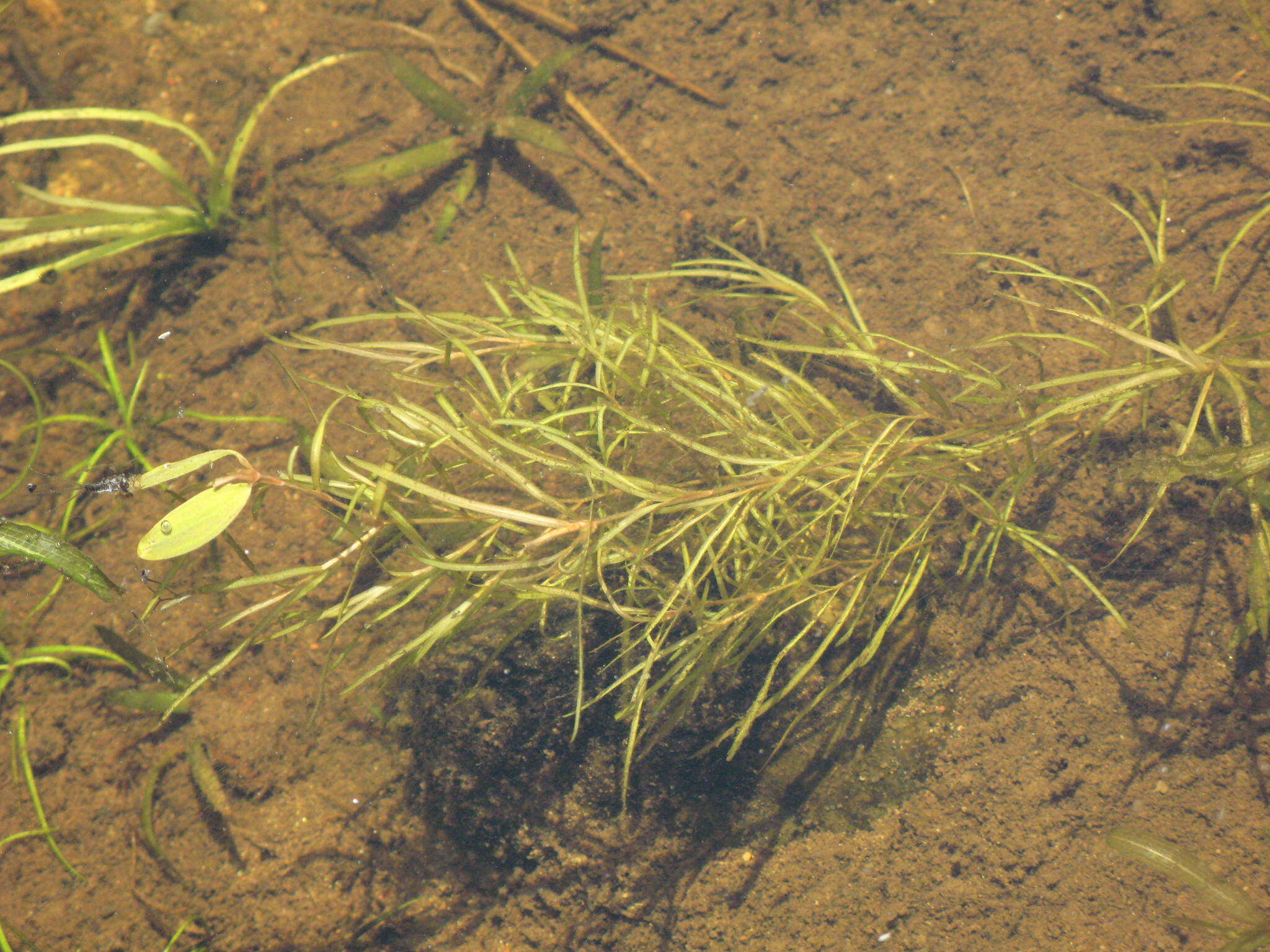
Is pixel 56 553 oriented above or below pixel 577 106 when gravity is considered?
below

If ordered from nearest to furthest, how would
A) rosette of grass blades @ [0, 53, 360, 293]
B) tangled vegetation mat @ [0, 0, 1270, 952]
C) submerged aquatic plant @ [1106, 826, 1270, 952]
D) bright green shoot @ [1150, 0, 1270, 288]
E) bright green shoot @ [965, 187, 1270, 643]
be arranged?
1. submerged aquatic plant @ [1106, 826, 1270, 952]
2. bright green shoot @ [965, 187, 1270, 643]
3. tangled vegetation mat @ [0, 0, 1270, 952]
4. bright green shoot @ [1150, 0, 1270, 288]
5. rosette of grass blades @ [0, 53, 360, 293]

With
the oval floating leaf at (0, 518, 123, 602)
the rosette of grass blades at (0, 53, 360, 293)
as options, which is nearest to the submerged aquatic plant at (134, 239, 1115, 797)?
the oval floating leaf at (0, 518, 123, 602)

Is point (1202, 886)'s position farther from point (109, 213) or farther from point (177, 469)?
point (109, 213)

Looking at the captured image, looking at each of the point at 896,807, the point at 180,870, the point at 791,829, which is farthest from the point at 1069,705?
the point at 180,870

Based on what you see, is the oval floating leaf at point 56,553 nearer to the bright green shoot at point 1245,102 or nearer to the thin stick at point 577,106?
the thin stick at point 577,106

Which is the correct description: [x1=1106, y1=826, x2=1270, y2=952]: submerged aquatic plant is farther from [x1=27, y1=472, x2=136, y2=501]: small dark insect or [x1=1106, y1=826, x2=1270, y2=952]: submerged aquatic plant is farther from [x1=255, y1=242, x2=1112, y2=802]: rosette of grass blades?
[x1=27, y1=472, x2=136, y2=501]: small dark insect

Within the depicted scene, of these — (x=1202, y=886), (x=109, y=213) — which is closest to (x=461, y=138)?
(x=109, y=213)
